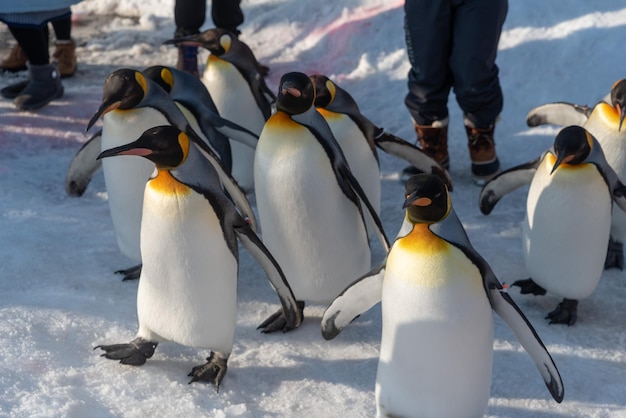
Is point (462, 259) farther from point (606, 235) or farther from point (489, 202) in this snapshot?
point (489, 202)

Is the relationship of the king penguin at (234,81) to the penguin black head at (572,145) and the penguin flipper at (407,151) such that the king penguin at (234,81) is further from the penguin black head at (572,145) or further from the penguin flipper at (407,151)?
the penguin black head at (572,145)

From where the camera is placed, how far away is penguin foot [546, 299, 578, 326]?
10.3ft

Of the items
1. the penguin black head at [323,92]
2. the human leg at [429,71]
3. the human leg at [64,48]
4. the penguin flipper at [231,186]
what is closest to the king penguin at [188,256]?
the penguin flipper at [231,186]

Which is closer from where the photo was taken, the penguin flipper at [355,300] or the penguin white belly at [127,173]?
the penguin flipper at [355,300]

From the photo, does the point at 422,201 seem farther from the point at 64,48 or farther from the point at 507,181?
the point at 64,48

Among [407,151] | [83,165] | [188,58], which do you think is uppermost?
[407,151]

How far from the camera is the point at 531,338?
2424mm

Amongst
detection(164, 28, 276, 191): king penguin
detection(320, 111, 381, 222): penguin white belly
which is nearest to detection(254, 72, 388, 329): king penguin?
detection(320, 111, 381, 222): penguin white belly

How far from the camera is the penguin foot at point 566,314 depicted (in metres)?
3.14

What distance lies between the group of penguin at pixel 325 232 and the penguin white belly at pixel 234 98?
0.36 meters

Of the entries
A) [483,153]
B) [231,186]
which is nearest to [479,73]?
[483,153]

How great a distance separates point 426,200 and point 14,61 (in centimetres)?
388

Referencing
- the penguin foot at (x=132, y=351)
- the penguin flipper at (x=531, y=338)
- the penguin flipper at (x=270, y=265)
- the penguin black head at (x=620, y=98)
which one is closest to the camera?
the penguin flipper at (x=531, y=338)

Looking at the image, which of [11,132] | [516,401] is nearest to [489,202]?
[516,401]
